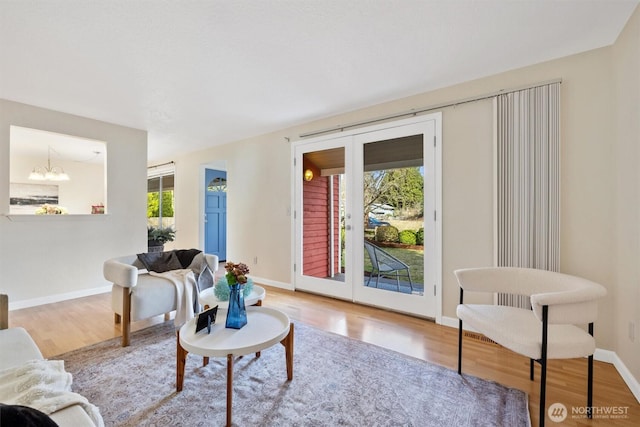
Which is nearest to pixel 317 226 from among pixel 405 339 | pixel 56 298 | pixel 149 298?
pixel 405 339

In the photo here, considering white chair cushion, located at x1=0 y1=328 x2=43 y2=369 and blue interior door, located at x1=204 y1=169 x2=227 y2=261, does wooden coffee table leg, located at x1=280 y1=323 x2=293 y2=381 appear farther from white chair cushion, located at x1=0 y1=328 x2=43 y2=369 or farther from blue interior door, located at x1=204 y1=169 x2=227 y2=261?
blue interior door, located at x1=204 y1=169 x2=227 y2=261

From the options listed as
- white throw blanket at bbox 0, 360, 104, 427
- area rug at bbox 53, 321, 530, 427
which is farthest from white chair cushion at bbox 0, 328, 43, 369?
area rug at bbox 53, 321, 530, 427

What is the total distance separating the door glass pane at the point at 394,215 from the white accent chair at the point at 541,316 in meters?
0.97

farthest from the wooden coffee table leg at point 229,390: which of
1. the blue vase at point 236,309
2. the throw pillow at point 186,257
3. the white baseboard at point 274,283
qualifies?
the white baseboard at point 274,283

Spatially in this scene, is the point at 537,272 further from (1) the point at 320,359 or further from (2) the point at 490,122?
(1) the point at 320,359

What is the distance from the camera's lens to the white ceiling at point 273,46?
5.90 ft

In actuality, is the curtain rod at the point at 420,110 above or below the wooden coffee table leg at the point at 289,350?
above

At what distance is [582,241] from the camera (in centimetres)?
222

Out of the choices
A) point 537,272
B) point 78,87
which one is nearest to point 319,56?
point 537,272

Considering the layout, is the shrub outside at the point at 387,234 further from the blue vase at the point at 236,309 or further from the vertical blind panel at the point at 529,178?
the blue vase at the point at 236,309

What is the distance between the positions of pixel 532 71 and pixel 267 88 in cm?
242

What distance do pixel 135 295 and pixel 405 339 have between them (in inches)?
92.1

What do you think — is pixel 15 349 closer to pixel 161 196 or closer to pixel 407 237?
pixel 407 237

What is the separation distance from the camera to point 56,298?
3527 mm
